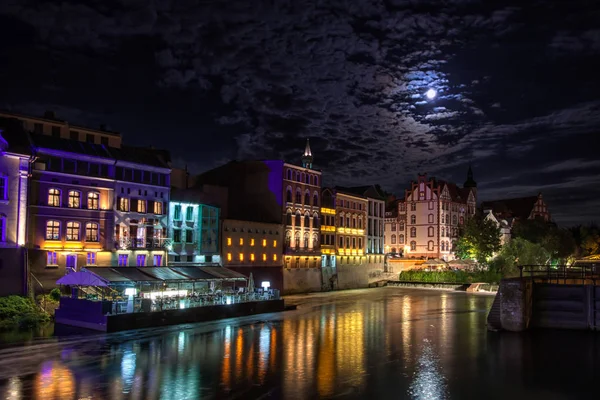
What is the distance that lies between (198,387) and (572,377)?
20.1 meters

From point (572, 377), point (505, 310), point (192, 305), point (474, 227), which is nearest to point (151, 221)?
point (192, 305)

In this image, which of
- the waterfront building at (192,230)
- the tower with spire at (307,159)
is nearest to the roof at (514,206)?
the tower with spire at (307,159)

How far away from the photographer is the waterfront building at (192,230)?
211 feet

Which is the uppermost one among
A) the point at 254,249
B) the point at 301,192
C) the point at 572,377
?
the point at 301,192

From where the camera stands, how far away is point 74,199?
54406 mm

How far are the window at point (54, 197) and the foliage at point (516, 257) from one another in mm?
69755

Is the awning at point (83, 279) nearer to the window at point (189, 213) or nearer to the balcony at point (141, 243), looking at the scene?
the balcony at point (141, 243)

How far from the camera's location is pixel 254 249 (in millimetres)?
75312

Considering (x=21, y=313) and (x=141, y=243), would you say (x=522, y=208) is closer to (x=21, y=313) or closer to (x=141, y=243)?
(x=141, y=243)

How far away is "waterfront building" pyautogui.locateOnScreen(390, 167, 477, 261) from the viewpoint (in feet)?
396

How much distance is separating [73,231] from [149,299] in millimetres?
12127

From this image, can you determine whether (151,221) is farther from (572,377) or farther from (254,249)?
(572,377)

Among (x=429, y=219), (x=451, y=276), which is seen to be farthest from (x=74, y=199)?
(x=429, y=219)

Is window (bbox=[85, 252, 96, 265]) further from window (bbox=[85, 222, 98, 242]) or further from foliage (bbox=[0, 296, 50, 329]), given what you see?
foliage (bbox=[0, 296, 50, 329])
